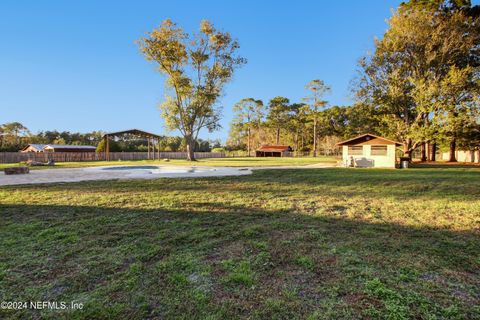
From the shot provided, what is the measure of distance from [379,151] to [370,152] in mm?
620

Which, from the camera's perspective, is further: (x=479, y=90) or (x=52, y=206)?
(x=479, y=90)

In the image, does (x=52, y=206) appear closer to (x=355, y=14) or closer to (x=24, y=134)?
(x=355, y=14)

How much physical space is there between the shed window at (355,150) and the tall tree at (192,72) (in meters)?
14.7

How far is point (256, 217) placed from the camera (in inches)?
180

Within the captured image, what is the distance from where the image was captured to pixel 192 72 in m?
27.1

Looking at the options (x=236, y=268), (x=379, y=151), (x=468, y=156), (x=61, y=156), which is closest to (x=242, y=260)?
(x=236, y=268)

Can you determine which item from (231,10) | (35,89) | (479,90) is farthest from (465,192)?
(35,89)

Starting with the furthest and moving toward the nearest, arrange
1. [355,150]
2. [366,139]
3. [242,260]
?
[355,150] → [366,139] → [242,260]

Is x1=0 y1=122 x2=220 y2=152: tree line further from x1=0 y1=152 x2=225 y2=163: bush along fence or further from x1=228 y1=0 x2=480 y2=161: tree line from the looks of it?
x1=228 y1=0 x2=480 y2=161: tree line

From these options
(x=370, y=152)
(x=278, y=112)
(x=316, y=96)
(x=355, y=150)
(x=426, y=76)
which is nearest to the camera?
(x=370, y=152)

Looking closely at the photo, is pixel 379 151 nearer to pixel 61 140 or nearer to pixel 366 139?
pixel 366 139

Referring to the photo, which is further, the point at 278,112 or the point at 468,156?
the point at 278,112

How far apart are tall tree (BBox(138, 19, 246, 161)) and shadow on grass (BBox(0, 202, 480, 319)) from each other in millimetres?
23060

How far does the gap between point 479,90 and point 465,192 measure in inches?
790
